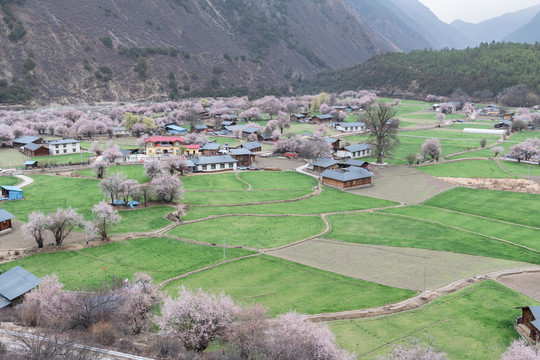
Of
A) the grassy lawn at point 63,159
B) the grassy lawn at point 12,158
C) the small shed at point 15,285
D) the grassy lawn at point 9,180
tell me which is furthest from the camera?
the grassy lawn at point 63,159

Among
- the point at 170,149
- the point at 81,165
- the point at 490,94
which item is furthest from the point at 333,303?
the point at 490,94

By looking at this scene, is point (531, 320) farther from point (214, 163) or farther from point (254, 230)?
point (214, 163)

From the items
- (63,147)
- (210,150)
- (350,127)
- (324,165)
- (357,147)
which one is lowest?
(324,165)

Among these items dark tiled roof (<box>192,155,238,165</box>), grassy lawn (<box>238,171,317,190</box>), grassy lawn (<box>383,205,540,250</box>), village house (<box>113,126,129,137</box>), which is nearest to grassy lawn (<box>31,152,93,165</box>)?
dark tiled roof (<box>192,155,238,165</box>)

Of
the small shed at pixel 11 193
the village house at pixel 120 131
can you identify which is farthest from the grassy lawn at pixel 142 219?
the village house at pixel 120 131

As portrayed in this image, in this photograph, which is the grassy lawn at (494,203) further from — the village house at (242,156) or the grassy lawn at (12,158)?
the grassy lawn at (12,158)

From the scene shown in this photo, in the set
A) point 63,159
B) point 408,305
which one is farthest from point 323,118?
point 408,305
